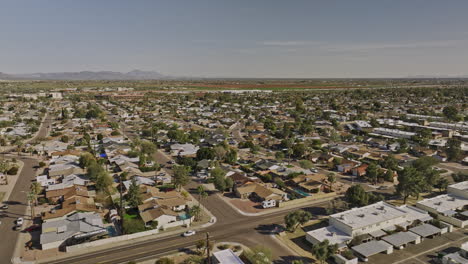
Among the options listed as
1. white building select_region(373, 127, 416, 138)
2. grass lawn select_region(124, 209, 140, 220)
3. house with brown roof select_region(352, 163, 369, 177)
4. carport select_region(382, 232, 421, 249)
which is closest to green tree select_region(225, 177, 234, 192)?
grass lawn select_region(124, 209, 140, 220)

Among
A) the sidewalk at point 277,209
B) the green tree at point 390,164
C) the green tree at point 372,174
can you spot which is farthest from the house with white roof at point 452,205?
the sidewalk at point 277,209

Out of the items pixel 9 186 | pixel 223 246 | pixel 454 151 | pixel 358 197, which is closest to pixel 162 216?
pixel 223 246

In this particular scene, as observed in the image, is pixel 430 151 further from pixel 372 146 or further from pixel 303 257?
pixel 303 257

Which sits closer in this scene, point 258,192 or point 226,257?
point 226,257

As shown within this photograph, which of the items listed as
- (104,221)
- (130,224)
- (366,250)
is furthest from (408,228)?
(104,221)

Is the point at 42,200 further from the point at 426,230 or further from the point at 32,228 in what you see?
the point at 426,230

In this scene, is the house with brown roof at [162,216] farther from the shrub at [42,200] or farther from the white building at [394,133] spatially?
the white building at [394,133]
